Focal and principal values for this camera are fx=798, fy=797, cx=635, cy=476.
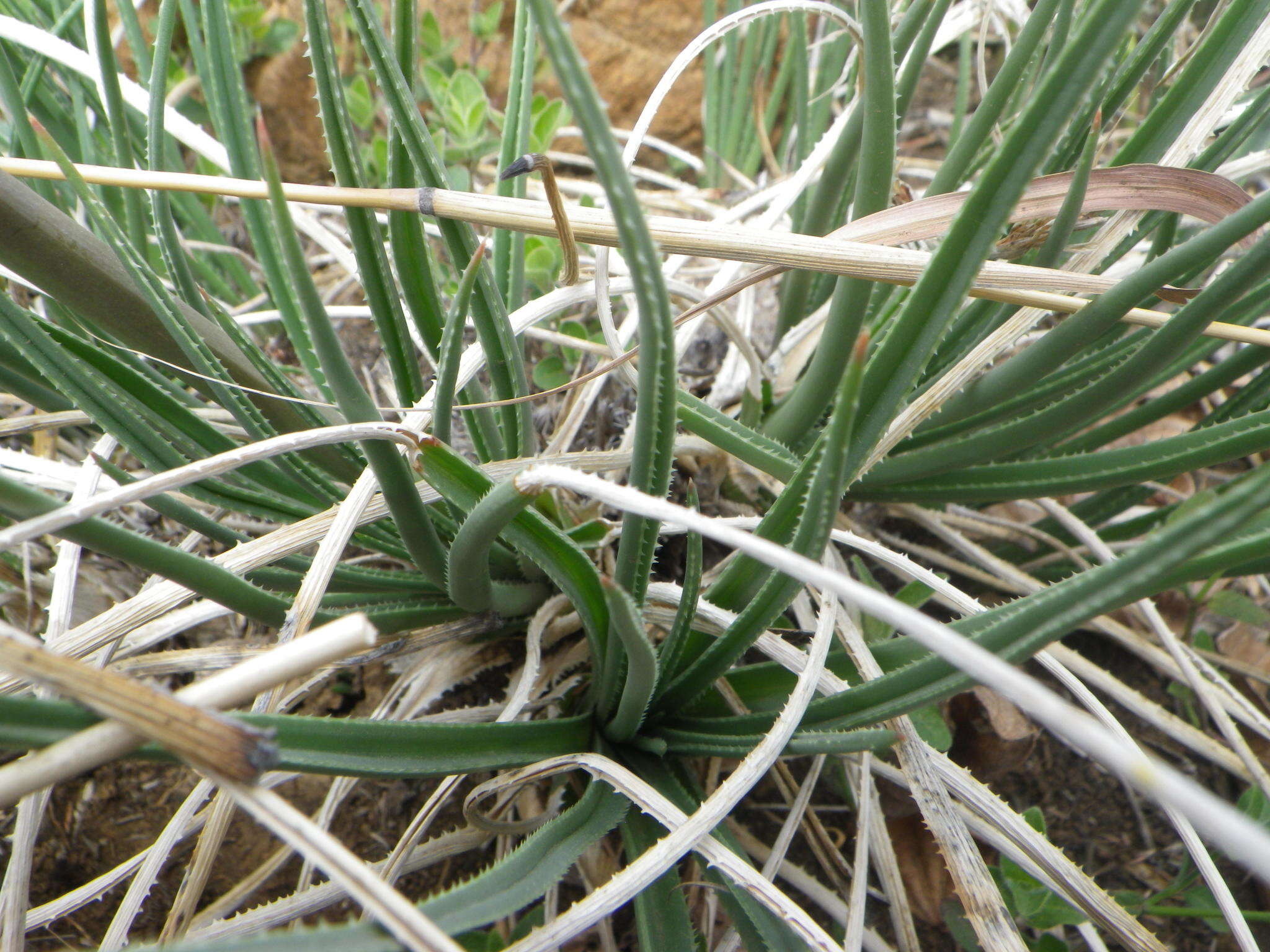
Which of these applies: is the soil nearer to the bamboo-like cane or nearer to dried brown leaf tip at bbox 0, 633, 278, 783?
the bamboo-like cane

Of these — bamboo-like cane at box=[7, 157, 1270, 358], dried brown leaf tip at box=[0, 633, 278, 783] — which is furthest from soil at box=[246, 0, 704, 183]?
dried brown leaf tip at box=[0, 633, 278, 783]

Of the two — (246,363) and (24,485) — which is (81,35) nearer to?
(246,363)

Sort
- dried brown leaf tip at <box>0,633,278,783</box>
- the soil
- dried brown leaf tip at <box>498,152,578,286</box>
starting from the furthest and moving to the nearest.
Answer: the soil < dried brown leaf tip at <box>498,152,578,286</box> < dried brown leaf tip at <box>0,633,278,783</box>

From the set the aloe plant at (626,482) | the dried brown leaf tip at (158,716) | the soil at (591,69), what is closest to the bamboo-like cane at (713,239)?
the aloe plant at (626,482)

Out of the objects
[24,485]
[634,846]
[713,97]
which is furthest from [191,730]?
[713,97]

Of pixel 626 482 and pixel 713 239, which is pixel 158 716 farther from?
pixel 626 482

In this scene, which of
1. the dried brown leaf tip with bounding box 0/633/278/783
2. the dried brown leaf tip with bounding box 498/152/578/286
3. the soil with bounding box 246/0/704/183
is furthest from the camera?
the soil with bounding box 246/0/704/183

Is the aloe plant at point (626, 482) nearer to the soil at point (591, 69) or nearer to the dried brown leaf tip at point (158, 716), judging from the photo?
the dried brown leaf tip at point (158, 716)
